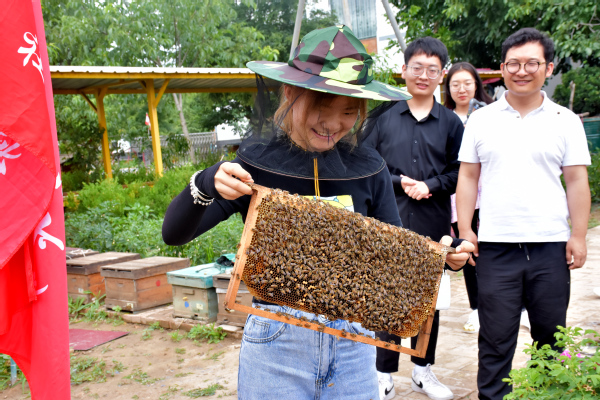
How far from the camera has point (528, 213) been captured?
3.24 meters

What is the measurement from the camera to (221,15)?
20172mm

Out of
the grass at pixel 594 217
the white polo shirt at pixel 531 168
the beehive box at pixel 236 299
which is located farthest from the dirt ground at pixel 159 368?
the grass at pixel 594 217

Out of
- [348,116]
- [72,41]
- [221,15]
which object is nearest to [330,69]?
[348,116]

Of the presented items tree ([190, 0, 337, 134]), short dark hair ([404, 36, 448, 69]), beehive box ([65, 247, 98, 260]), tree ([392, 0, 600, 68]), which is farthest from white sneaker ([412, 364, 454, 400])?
tree ([190, 0, 337, 134])

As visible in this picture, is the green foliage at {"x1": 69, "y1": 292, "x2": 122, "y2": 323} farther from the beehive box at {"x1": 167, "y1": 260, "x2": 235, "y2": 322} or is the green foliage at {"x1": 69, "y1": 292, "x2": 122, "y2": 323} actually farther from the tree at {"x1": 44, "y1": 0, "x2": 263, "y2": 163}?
the tree at {"x1": 44, "y1": 0, "x2": 263, "y2": 163}

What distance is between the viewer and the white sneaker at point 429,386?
3795 mm

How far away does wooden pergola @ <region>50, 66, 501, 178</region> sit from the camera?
12.1 meters

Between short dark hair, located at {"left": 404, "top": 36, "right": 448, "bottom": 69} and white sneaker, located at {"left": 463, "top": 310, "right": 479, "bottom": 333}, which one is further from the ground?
short dark hair, located at {"left": 404, "top": 36, "right": 448, "bottom": 69}

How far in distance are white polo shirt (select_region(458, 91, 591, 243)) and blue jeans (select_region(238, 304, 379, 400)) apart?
1.75 metres

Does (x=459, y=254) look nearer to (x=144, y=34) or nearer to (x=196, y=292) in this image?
(x=196, y=292)

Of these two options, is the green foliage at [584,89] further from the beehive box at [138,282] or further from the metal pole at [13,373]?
the metal pole at [13,373]

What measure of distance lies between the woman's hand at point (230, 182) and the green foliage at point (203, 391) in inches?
116

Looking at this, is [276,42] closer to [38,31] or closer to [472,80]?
[472,80]

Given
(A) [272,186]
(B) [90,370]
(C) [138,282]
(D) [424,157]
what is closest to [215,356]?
(B) [90,370]
